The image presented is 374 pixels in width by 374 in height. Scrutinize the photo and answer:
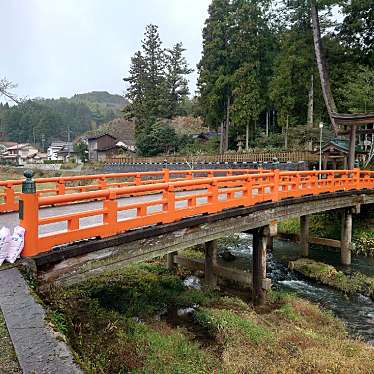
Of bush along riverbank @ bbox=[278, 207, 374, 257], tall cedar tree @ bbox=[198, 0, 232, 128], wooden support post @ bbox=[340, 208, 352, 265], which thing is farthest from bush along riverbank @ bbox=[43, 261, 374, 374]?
tall cedar tree @ bbox=[198, 0, 232, 128]

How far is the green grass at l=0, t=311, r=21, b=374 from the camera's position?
2.83 meters

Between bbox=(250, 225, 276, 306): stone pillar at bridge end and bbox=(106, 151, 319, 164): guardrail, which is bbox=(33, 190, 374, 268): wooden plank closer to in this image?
bbox=(250, 225, 276, 306): stone pillar at bridge end

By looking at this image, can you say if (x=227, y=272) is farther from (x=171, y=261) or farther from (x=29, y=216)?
(x=29, y=216)

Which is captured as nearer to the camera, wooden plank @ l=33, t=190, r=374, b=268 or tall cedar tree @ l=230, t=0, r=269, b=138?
wooden plank @ l=33, t=190, r=374, b=268

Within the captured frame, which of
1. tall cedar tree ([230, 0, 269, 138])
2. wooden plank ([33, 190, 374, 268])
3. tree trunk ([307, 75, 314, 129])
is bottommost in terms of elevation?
wooden plank ([33, 190, 374, 268])

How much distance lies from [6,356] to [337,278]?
11.8 m

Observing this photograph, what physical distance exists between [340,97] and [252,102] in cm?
765

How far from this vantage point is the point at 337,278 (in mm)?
12570

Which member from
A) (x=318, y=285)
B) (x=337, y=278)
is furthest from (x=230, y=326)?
(x=337, y=278)

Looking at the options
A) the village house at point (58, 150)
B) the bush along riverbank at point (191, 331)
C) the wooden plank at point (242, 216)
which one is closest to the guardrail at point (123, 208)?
the wooden plank at point (242, 216)

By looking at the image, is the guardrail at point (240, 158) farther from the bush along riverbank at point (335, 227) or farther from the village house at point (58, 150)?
the village house at point (58, 150)

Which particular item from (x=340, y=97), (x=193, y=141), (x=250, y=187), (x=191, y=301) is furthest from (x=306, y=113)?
(x=191, y=301)

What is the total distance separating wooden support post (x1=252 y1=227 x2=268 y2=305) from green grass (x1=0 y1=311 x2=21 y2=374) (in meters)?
8.04

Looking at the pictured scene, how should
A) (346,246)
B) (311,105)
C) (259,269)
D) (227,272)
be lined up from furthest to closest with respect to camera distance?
(311,105) → (346,246) → (227,272) → (259,269)
